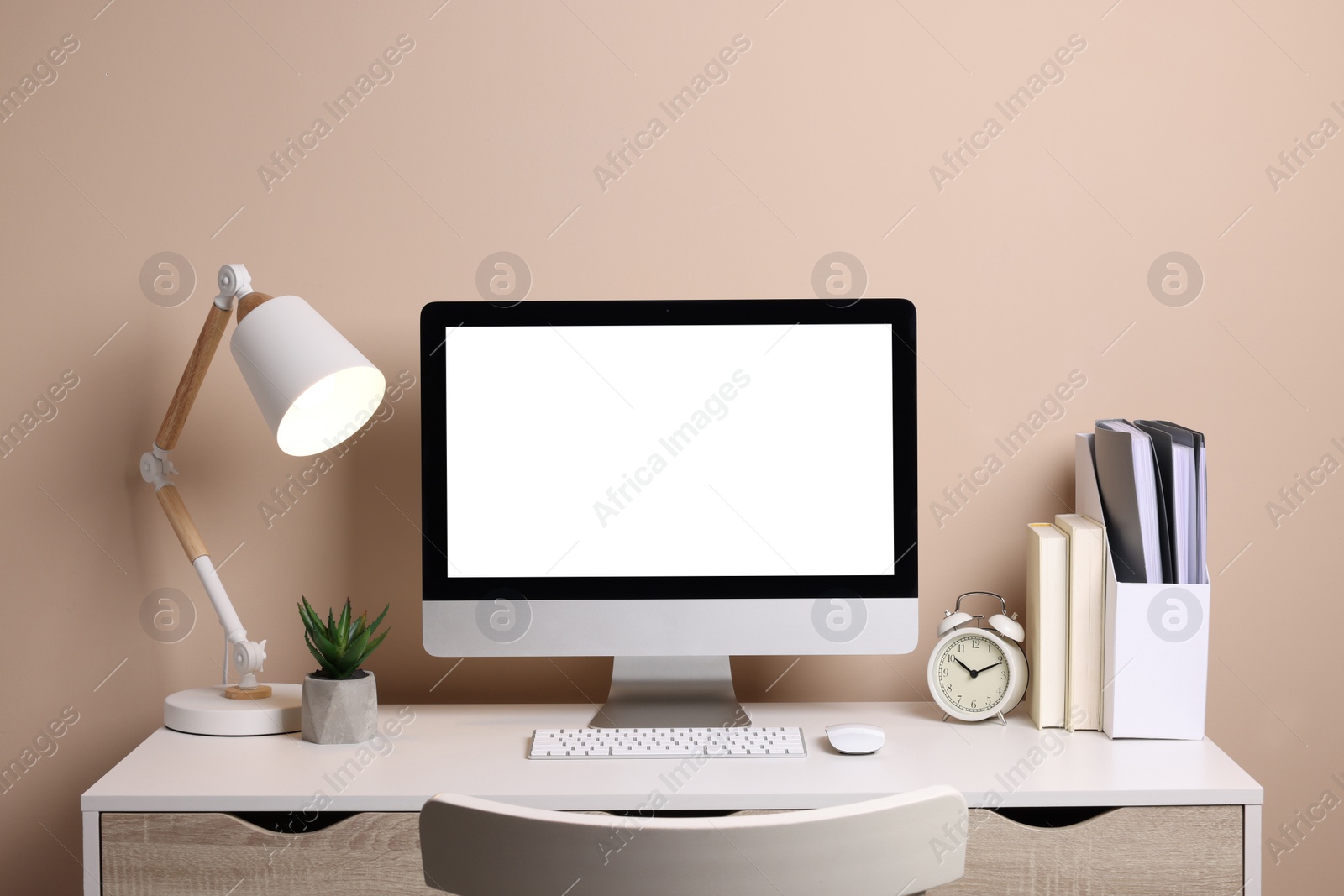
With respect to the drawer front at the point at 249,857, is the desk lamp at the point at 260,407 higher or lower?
higher

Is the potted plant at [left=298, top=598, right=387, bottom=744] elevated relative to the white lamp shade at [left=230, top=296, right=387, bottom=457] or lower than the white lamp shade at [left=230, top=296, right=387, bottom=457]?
lower

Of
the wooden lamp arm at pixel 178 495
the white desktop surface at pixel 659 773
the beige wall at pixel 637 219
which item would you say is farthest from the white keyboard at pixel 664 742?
the beige wall at pixel 637 219

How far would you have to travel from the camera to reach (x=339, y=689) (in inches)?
53.7

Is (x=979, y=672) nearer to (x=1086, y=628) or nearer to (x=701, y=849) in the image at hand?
(x=1086, y=628)

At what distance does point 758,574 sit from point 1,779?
1.29 m

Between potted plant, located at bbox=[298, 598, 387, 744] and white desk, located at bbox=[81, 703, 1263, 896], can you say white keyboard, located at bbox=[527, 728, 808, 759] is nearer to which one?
white desk, located at bbox=[81, 703, 1263, 896]

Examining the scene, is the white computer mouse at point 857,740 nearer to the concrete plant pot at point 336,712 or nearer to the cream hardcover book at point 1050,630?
the cream hardcover book at point 1050,630

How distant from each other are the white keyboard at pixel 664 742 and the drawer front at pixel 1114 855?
0.25 meters

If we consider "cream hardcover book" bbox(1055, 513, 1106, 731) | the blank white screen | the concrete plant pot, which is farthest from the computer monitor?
"cream hardcover book" bbox(1055, 513, 1106, 731)

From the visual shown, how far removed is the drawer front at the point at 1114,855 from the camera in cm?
118

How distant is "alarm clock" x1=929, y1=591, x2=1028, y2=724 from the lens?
4.79ft

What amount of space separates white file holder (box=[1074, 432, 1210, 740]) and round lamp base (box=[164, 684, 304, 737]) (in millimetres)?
1128

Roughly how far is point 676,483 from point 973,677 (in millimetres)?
521

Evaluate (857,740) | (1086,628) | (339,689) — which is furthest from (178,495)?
(1086,628)
